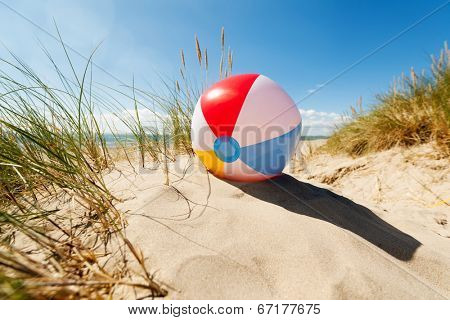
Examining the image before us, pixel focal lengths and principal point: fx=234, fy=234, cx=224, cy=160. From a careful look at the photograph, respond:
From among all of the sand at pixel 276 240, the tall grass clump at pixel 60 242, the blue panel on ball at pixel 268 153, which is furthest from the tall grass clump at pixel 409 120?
the tall grass clump at pixel 60 242

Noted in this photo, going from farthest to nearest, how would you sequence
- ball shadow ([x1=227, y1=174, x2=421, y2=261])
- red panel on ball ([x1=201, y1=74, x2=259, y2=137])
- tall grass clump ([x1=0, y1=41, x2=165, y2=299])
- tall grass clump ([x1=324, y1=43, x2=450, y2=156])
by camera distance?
tall grass clump ([x1=324, y1=43, x2=450, y2=156]) < red panel on ball ([x1=201, y1=74, x2=259, y2=137]) < ball shadow ([x1=227, y1=174, x2=421, y2=261]) < tall grass clump ([x1=0, y1=41, x2=165, y2=299])

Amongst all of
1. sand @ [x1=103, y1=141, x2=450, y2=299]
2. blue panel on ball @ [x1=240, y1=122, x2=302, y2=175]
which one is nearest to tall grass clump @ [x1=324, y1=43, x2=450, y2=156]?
sand @ [x1=103, y1=141, x2=450, y2=299]

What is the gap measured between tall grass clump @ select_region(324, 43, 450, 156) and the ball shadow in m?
1.99

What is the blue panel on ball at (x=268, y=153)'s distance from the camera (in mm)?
2000

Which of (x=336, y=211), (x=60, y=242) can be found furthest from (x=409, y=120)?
(x=60, y=242)

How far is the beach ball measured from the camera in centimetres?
196

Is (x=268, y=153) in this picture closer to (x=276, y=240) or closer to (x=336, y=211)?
(x=336, y=211)

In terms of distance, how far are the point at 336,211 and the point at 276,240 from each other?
0.88m

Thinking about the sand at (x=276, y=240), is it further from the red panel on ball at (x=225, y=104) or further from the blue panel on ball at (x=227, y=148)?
the red panel on ball at (x=225, y=104)

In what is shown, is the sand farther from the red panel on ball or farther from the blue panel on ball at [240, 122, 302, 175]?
the red panel on ball

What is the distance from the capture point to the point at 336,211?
74.3 inches

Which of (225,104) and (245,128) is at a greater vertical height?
(225,104)

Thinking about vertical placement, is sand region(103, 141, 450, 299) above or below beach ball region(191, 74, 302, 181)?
below
